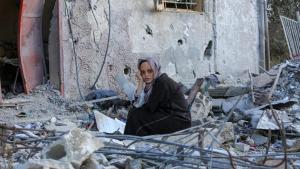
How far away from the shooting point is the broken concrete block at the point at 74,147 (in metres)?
3.19

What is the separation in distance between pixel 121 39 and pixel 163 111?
3.24m

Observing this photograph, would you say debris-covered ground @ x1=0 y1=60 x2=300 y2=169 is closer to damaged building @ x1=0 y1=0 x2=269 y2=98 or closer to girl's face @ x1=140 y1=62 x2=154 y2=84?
damaged building @ x1=0 y1=0 x2=269 y2=98

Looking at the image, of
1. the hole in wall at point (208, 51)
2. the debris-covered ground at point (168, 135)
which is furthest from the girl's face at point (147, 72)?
the hole in wall at point (208, 51)

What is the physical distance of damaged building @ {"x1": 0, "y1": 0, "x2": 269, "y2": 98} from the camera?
873 centimetres

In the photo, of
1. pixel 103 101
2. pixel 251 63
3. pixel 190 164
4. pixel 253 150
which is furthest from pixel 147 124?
pixel 251 63

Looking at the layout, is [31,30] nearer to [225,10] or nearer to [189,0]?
[189,0]

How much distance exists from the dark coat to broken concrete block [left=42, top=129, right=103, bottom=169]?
3033 mm

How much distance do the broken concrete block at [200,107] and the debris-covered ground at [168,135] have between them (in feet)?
0.04

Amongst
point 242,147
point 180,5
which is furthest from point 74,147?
point 180,5

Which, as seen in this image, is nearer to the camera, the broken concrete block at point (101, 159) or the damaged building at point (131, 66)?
the broken concrete block at point (101, 159)

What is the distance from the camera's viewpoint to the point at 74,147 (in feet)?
10.5

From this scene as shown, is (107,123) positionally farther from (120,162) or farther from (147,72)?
(120,162)

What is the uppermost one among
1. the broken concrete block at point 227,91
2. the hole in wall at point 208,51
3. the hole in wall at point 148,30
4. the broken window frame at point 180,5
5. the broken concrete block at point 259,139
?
the broken window frame at point 180,5

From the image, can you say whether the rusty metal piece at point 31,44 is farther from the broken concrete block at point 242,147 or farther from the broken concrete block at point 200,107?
the broken concrete block at point 242,147
